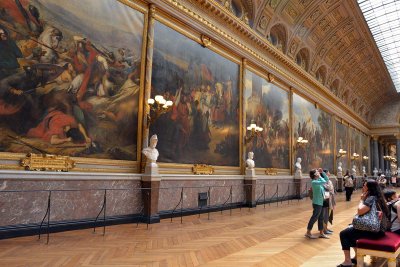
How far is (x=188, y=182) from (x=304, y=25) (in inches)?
494

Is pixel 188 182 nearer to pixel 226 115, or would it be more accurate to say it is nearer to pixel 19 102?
pixel 226 115

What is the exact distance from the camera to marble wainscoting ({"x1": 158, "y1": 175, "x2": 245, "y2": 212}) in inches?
383

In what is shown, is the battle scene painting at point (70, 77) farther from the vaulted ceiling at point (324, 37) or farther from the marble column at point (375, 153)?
the marble column at point (375, 153)

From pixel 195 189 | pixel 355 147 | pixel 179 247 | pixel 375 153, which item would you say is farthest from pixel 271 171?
pixel 375 153

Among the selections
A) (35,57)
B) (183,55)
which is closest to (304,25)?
(183,55)

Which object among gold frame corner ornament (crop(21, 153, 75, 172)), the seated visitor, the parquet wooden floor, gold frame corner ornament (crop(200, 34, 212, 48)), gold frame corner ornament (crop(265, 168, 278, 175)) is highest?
gold frame corner ornament (crop(200, 34, 212, 48))

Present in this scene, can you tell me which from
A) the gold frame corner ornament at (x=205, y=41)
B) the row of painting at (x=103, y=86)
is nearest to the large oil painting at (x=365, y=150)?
the row of painting at (x=103, y=86)

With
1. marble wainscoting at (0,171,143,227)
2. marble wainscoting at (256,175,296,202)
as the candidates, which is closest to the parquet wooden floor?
marble wainscoting at (0,171,143,227)

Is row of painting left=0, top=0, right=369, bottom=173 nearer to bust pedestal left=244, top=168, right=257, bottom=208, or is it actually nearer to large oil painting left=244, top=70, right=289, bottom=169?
large oil painting left=244, top=70, right=289, bottom=169

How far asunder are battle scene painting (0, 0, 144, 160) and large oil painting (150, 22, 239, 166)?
100cm

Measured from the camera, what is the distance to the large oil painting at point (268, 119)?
47.7 ft

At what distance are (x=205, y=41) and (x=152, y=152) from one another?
5133 mm

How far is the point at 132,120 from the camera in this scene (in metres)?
9.04

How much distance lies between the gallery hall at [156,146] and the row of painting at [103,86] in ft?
0.11
